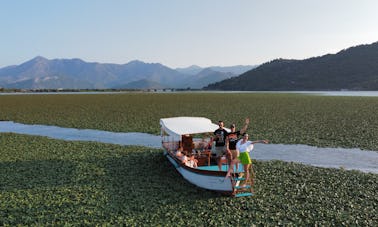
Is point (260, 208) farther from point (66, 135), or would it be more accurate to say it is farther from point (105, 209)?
point (66, 135)

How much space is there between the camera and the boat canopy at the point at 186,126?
20.2 metres

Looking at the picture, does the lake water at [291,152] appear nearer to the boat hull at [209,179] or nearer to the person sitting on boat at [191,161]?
the person sitting on boat at [191,161]

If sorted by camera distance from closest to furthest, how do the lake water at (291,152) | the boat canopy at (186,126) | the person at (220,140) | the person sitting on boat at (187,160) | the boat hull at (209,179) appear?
the boat hull at (209,179)
the person at (220,140)
the person sitting on boat at (187,160)
the boat canopy at (186,126)
the lake water at (291,152)

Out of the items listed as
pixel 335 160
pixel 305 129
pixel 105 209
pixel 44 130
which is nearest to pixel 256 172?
pixel 335 160

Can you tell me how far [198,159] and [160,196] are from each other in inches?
181

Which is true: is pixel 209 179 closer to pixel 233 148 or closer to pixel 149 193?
pixel 233 148

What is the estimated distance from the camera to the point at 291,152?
25.5m

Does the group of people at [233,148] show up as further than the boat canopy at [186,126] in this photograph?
No

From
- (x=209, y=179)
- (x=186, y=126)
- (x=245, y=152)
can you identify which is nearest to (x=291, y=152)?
(x=186, y=126)

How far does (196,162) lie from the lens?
1941 cm

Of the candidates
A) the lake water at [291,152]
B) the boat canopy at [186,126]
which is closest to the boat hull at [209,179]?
the boat canopy at [186,126]

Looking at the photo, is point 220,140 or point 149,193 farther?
point 220,140

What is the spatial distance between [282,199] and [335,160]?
970cm

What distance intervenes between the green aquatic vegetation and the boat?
52 cm
